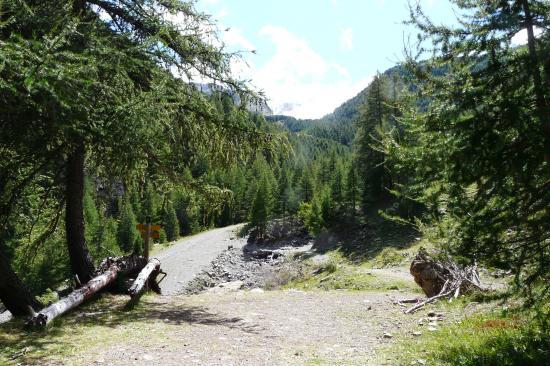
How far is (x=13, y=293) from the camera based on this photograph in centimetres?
832

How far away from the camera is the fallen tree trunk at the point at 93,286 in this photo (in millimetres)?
7242

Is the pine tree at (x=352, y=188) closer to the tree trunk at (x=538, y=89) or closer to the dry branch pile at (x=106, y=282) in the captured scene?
the dry branch pile at (x=106, y=282)

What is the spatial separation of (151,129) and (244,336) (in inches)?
145

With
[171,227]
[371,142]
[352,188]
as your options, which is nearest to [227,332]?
[371,142]

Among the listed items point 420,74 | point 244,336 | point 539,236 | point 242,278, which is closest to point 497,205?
point 539,236

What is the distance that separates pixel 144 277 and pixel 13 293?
310cm

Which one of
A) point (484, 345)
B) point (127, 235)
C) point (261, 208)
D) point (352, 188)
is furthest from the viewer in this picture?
point (127, 235)

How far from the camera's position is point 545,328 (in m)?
6.06

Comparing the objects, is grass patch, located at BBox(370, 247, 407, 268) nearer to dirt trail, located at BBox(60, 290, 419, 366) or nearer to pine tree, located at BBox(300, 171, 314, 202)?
dirt trail, located at BBox(60, 290, 419, 366)

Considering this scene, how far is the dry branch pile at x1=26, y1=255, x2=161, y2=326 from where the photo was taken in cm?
740

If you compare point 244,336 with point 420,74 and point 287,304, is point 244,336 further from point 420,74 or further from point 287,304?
point 420,74

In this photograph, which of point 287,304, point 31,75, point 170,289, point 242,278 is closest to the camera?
point 31,75

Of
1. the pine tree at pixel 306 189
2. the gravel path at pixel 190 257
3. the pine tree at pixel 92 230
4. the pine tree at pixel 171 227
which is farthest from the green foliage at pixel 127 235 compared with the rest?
the pine tree at pixel 306 189

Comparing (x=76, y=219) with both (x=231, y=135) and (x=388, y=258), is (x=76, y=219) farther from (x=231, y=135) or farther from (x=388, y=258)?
(x=388, y=258)
